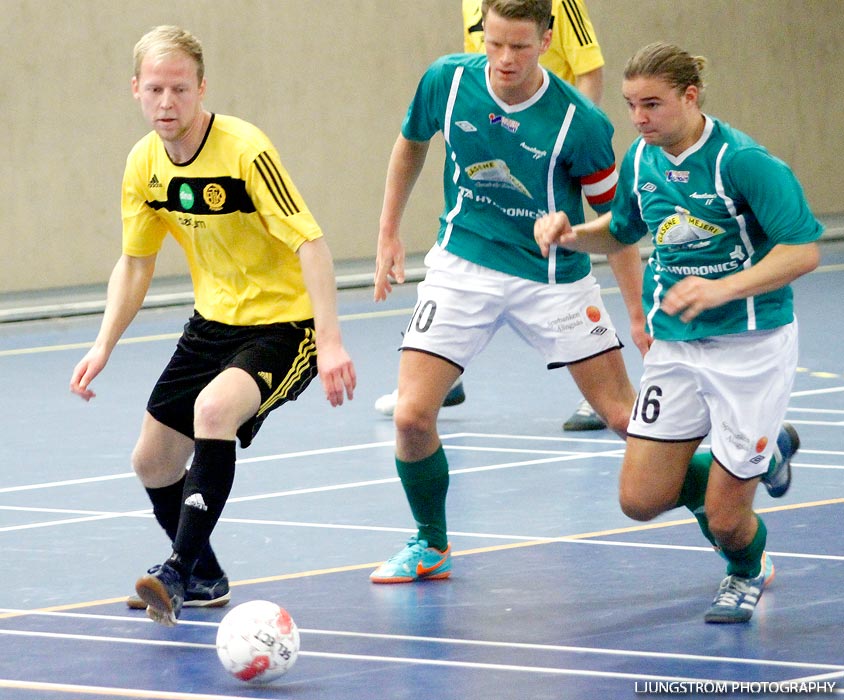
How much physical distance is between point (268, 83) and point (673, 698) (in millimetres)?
12050

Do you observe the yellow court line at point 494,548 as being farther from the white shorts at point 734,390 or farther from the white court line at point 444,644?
the white shorts at point 734,390

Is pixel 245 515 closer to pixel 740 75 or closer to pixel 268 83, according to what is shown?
pixel 268 83

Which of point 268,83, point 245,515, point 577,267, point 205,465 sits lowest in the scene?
point 245,515

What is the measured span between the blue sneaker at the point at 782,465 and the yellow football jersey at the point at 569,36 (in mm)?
2395

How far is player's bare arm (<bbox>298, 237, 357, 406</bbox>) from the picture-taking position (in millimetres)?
4836

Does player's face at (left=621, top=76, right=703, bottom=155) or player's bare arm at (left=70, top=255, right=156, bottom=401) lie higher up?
player's face at (left=621, top=76, right=703, bottom=155)

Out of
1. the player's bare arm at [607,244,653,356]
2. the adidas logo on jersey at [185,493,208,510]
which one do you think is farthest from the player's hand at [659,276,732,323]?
the adidas logo on jersey at [185,493,208,510]

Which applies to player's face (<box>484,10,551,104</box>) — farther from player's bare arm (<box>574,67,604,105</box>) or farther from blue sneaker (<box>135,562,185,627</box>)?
player's bare arm (<box>574,67,604,105</box>)

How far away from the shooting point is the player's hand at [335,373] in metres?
4.83

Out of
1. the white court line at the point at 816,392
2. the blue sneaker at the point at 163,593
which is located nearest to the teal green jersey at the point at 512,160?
the blue sneaker at the point at 163,593

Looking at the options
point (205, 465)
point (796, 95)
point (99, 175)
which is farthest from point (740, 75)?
point (205, 465)

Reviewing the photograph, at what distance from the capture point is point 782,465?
5.79 metres

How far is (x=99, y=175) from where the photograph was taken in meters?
14.9

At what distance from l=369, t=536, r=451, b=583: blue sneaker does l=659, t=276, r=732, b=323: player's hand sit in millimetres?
1433
